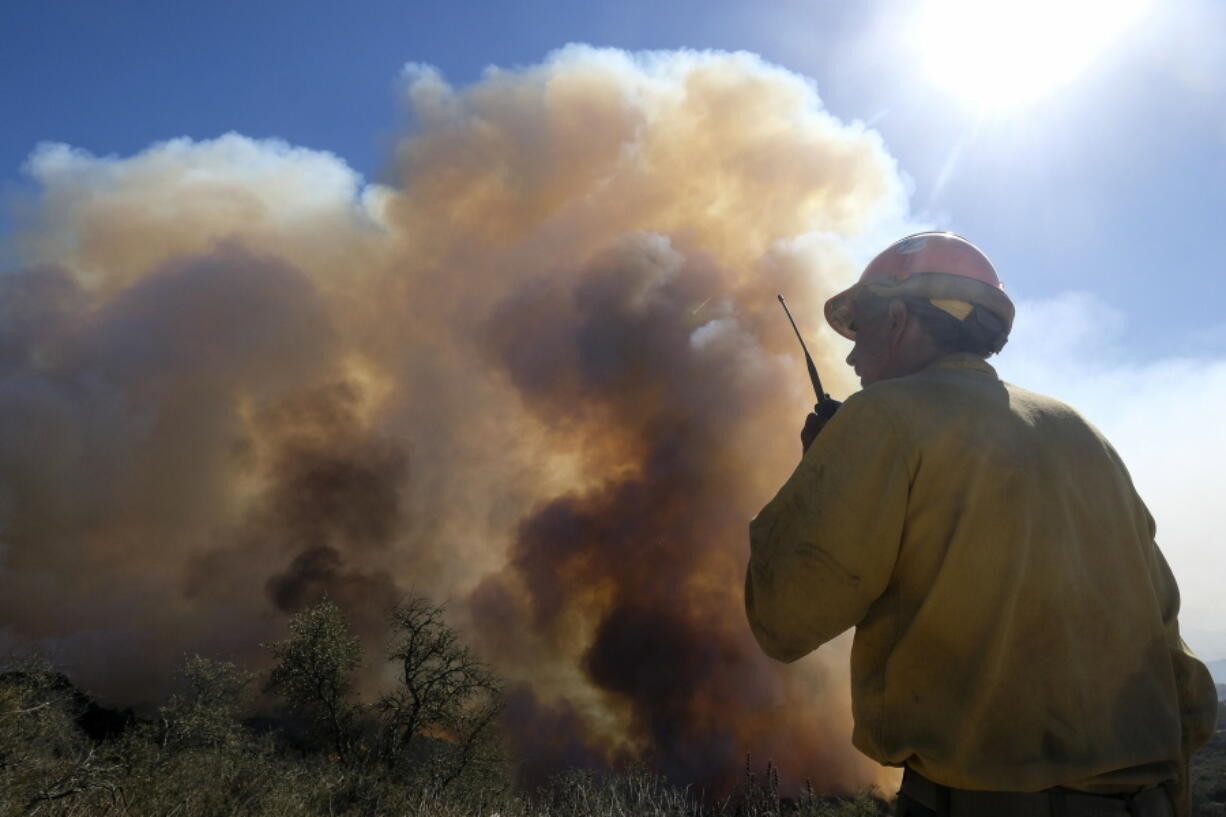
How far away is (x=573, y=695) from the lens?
34.2 meters

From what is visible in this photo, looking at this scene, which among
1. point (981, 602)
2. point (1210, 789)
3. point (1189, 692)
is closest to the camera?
point (981, 602)

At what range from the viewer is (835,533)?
5.43 ft

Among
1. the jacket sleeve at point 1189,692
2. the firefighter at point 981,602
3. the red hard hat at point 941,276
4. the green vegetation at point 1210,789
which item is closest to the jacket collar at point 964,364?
the firefighter at point 981,602

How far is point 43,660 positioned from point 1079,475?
28245mm

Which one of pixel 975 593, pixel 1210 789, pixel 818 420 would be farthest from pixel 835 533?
pixel 1210 789

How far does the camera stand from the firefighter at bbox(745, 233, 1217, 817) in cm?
154

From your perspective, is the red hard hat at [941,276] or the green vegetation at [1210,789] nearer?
the red hard hat at [941,276]

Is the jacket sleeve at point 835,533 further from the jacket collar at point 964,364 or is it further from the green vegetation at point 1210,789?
the green vegetation at point 1210,789

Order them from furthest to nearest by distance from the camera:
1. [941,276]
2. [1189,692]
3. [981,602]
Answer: [941,276], [1189,692], [981,602]

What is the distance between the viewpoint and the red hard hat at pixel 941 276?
6.93ft

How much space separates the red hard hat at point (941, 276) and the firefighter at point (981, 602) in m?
0.39

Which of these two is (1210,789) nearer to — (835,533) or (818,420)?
(818,420)

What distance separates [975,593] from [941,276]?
964mm

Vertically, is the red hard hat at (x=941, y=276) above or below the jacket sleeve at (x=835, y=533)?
above
